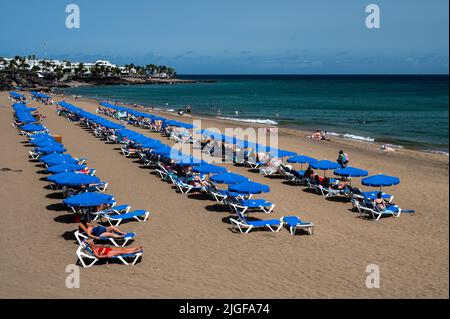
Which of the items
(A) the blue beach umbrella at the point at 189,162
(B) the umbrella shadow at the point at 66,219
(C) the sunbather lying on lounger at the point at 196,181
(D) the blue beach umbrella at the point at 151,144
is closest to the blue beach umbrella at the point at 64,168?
(B) the umbrella shadow at the point at 66,219

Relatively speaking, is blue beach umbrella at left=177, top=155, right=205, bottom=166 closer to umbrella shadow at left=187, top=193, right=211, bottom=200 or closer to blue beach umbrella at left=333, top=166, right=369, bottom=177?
umbrella shadow at left=187, top=193, right=211, bottom=200

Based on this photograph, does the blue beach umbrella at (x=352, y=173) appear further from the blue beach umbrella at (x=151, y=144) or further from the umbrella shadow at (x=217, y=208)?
the blue beach umbrella at (x=151, y=144)

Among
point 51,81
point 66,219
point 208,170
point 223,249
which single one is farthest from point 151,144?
point 51,81

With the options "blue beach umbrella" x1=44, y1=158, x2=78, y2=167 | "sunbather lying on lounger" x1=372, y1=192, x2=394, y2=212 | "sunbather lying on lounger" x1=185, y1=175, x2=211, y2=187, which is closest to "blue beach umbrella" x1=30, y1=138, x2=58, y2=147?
"blue beach umbrella" x1=44, y1=158, x2=78, y2=167

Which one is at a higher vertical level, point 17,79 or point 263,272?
point 17,79

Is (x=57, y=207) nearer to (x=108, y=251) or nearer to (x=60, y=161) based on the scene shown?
(x=60, y=161)

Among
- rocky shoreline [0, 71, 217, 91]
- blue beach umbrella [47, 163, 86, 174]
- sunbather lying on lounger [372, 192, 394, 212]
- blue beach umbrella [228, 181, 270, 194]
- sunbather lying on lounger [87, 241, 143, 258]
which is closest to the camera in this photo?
sunbather lying on lounger [87, 241, 143, 258]

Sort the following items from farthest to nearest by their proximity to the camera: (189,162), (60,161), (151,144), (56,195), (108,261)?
(151,144)
(189,162)
(60,161)
(56,195)
(108,261)

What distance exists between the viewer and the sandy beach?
660cm

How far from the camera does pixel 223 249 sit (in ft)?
27.1
